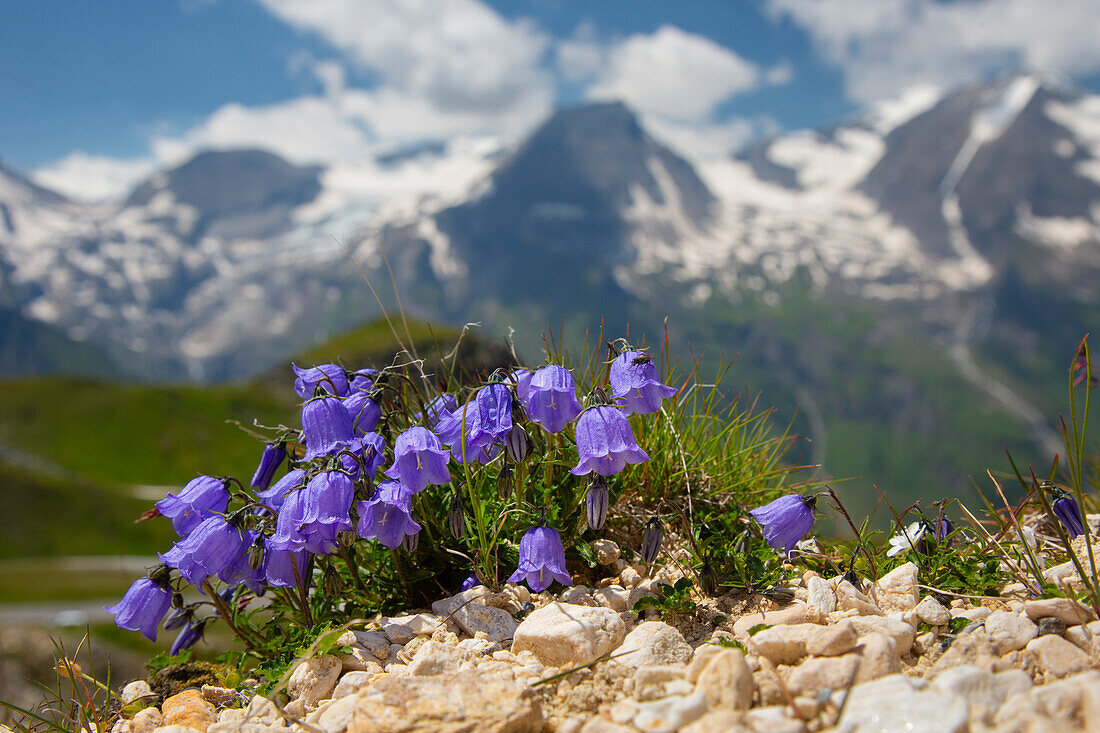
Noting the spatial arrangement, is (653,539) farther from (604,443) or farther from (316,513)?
(316,513)

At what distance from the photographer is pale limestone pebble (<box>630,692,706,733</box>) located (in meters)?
3.16

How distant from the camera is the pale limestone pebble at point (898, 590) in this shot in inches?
174

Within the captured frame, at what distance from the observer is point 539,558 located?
436 centimetres

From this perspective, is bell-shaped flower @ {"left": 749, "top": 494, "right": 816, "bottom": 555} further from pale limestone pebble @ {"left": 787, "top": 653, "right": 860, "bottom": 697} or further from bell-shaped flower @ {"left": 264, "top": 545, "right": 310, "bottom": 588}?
bell-shaped flower @ {"left": 264, "top": 545, "right": 310, "bottom": 588}

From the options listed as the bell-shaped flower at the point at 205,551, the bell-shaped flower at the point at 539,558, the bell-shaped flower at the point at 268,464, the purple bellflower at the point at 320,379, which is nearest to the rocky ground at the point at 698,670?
the bell-shaped flower at the point at 539,558

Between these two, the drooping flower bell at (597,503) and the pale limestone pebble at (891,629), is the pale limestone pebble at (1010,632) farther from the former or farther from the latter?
the drooping flower bell at (597,503)

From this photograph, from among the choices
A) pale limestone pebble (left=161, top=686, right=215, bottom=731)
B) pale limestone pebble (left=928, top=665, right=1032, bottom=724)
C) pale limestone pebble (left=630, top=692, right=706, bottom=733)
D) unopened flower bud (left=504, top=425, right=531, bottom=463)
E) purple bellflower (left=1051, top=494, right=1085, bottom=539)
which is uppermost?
unopened flower bud (left=504, top=425, right=531, bottom=463)

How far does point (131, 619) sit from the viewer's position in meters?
4.41

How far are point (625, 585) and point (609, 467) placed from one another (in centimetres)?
127

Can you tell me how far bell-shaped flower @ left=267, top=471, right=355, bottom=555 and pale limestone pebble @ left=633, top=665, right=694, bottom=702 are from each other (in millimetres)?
1789

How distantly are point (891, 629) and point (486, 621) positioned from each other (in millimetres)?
2321

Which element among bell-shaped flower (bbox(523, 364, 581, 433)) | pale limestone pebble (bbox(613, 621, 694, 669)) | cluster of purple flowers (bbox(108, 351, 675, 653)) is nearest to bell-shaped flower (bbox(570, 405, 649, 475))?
cluster of purple flowers (bbox(108, 351, 675, 653))

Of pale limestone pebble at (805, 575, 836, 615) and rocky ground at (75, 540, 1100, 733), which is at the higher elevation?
rocky ground at (75, 540, 1100, 733)

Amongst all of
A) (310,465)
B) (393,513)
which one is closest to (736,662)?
(393,513)
